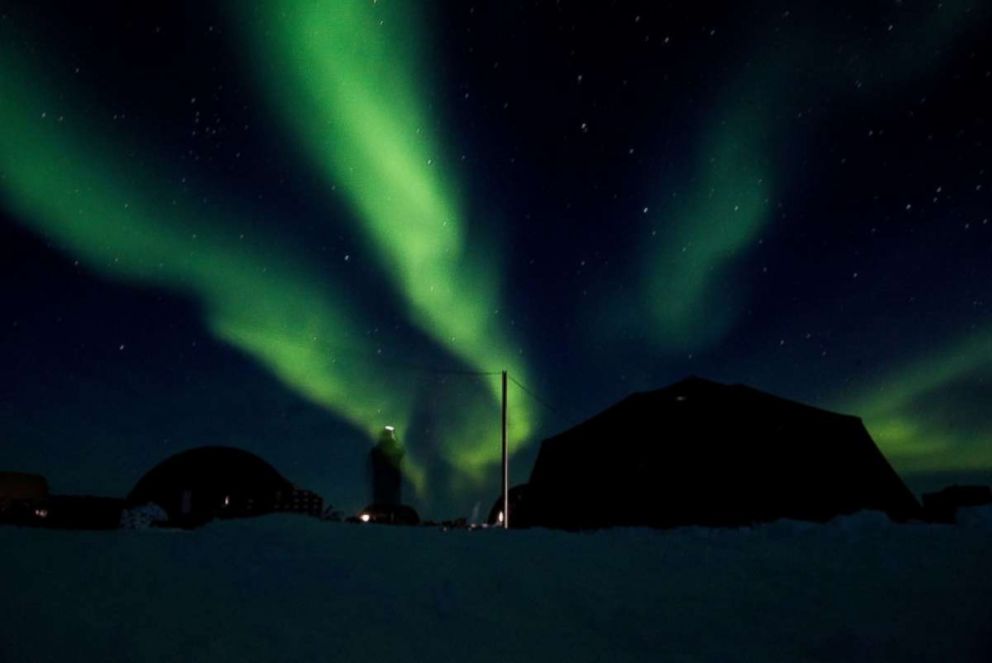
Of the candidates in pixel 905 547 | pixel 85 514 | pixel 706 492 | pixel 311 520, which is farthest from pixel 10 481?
pixel 905 547

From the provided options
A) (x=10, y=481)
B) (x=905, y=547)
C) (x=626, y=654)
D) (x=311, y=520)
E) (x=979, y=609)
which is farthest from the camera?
(x=10, y=481)

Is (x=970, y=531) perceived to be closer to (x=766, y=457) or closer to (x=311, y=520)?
(x=311, y=520)

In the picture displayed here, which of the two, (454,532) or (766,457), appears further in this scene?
(766,457)

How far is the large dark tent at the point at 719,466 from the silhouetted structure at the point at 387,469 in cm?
6252

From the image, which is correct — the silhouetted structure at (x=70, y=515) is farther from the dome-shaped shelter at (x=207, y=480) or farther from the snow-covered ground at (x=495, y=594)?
the dome-shaped shelter at (x=207, y=480)

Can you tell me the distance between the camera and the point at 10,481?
146ft

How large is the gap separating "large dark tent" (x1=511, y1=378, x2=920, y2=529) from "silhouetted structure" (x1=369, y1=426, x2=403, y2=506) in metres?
62.5

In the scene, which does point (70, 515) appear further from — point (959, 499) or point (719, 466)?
point (719, 466)

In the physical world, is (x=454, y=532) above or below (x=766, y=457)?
below

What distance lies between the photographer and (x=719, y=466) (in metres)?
19.0

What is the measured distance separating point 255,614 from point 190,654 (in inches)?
13.6

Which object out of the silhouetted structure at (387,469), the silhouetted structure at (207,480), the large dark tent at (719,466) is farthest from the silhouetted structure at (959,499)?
the silhouetted structure at (387,469)

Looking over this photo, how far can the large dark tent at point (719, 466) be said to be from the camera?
1816cm

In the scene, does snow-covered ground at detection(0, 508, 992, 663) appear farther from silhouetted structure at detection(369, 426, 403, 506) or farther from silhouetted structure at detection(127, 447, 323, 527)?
silhouetted structure at detection(369, 426, 403, 506)
